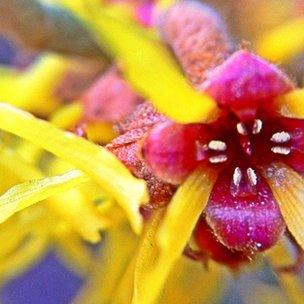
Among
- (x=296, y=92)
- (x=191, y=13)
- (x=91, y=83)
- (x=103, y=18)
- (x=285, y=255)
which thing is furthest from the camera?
(x=91, y=83)

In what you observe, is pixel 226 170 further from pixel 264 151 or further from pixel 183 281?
pixel 183 281

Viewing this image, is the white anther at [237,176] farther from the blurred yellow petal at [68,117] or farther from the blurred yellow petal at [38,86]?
the blurred yellow petal at [38,86]

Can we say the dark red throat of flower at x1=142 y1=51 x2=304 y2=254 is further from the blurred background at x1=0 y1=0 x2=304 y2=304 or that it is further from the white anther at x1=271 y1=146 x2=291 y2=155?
the blurred background at x1=0 y1=0 x2=304 y2=304

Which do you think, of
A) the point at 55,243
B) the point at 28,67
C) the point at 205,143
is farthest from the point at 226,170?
the point at 28,67

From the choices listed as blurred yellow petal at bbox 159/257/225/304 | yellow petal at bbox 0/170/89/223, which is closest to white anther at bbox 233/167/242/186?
yellow petal at bbox 0/170/89/223

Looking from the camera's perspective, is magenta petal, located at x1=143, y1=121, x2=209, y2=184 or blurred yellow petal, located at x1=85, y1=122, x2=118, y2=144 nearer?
magenta petal, located at x1=143, y1=121, x2=209, y2=184

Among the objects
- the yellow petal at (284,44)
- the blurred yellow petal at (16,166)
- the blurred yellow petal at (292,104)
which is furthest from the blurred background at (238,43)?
the blurred yellow petal at (292,104)
